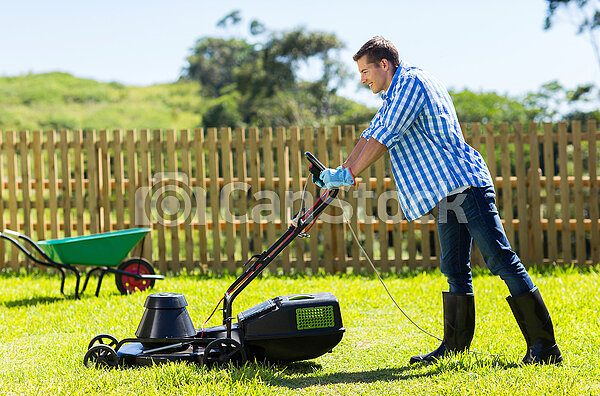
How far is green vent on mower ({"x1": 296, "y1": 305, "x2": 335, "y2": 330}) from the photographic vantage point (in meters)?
4.38

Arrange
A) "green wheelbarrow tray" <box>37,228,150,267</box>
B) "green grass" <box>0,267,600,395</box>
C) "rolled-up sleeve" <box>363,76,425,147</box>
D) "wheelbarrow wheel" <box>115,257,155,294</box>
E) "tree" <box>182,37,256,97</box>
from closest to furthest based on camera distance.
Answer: "green grass" <box>0,267,600,395</box> → "rolled-up sleeve" <box>363,76,425,147</box> → "green wheelbarrow tray" <box>37,228,150,267</box> → "wheelbarrow wheel" <box>115,257,155,294</box> → "tree" <box>182,37,256,97</box>

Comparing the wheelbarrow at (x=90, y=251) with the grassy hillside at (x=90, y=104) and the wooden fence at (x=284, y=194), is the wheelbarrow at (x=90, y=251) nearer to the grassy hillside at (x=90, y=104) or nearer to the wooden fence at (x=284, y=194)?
the wooden fence at (x=284, y=194)

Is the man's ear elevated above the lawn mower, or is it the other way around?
the man's ear

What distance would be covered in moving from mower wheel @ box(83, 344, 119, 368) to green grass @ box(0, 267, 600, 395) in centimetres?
7

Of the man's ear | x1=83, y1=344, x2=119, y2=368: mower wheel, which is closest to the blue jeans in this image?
the man's ear

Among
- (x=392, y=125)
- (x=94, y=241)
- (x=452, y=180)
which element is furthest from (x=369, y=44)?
(x=94, y=241)

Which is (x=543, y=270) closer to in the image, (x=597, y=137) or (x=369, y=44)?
(x=597, y=137)

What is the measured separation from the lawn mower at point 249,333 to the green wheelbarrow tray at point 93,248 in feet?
8.41

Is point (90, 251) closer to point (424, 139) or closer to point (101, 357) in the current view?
point (101, 357)

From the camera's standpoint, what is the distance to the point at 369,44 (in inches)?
175

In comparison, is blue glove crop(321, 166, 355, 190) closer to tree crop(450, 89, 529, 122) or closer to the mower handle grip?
the mower handle grip

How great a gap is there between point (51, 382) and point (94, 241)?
2926 millimetres

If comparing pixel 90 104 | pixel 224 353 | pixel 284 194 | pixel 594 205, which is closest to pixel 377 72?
pixel 224 353

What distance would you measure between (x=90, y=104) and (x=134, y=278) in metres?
44.0
